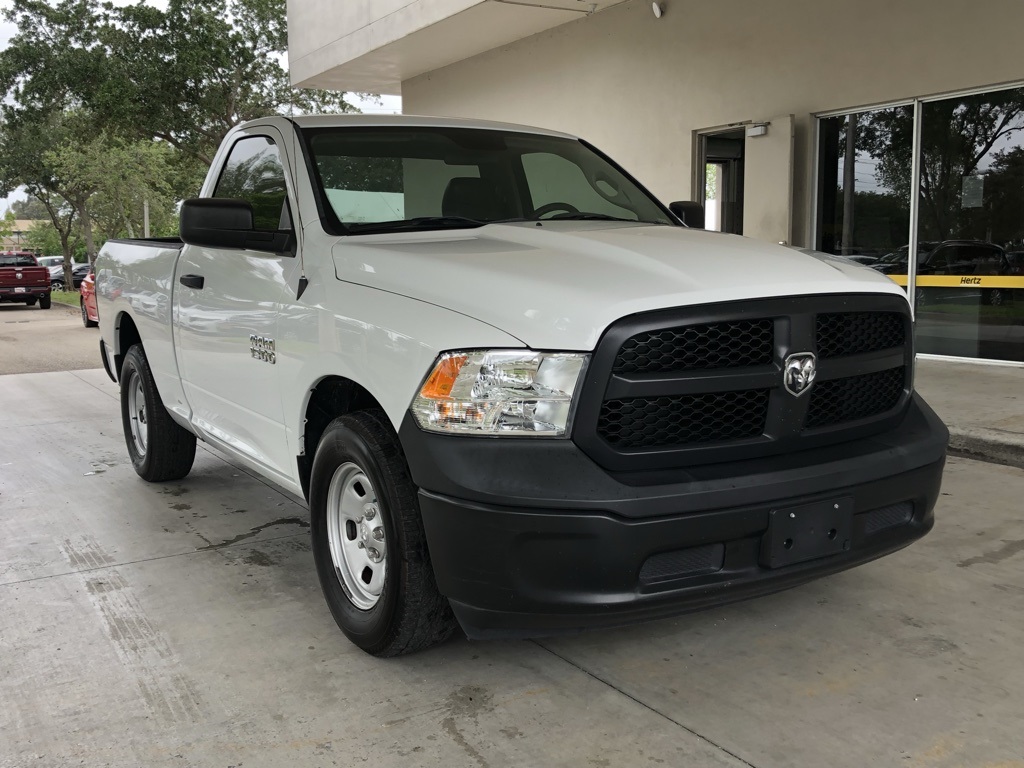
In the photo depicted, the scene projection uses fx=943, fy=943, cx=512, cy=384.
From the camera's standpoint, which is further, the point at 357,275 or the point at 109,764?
the point at 357,275

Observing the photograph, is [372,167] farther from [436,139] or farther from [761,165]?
[761,165]

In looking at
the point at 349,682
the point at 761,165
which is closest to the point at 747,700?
the point at 349,682

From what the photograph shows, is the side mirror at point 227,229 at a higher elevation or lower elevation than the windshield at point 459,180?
lower

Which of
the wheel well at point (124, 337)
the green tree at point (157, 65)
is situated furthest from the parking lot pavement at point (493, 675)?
the green tree at point (157, 65)

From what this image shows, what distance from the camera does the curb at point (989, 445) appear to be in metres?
6.09

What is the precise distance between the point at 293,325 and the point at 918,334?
8.75 meters

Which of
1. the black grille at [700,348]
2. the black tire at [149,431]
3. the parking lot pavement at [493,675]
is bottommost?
the parking lot pavement at [493,675]

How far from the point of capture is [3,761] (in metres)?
2.67

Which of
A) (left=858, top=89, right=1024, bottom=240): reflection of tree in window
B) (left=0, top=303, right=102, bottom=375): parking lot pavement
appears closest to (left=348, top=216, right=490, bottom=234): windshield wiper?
(left=858, top=89, right=1024, bottom=240): reflection of tree in window

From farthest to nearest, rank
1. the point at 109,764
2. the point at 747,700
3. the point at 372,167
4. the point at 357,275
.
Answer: the point at 372,167
the point at 357,275
the point at 747,700
the point at 109,764

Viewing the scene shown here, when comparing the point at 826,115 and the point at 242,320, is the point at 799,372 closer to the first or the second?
the point at 242,320

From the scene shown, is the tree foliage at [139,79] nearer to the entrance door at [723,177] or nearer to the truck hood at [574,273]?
the entrance door at [723,177]

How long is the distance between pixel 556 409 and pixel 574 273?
0.48 metres

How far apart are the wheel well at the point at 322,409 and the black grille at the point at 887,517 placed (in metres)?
1.72
